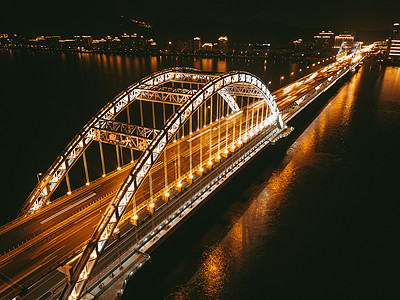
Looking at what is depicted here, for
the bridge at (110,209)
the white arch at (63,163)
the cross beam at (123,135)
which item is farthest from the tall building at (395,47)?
the cross beam at (123,135)

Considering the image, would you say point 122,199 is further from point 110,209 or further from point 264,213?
point 264,213

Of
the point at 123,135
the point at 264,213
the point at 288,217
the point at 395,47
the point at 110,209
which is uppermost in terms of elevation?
the point at 395,47

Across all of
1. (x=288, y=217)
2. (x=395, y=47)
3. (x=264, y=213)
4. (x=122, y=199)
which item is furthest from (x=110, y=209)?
(x=395, y=47)

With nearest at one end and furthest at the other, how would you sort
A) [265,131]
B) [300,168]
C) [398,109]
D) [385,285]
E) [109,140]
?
[385,285], [109,140], [300,168], [265,131], [398,109]

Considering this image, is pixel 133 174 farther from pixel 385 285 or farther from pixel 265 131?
pixel 265 131

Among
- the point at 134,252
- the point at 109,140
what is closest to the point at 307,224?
the point at 134,252

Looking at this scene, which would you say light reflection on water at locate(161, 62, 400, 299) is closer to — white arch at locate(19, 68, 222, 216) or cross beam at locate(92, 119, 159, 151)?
cross beam at locate(92, 119, 159, 151)

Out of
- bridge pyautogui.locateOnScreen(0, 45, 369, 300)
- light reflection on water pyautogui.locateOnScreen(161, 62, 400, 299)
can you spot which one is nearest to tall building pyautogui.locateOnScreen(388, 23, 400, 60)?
light reflection on water pyautogui.locateOnScreen(161, 62, 400, 299)

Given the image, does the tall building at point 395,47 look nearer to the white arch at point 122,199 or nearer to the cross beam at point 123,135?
the white arch at point 122,199
